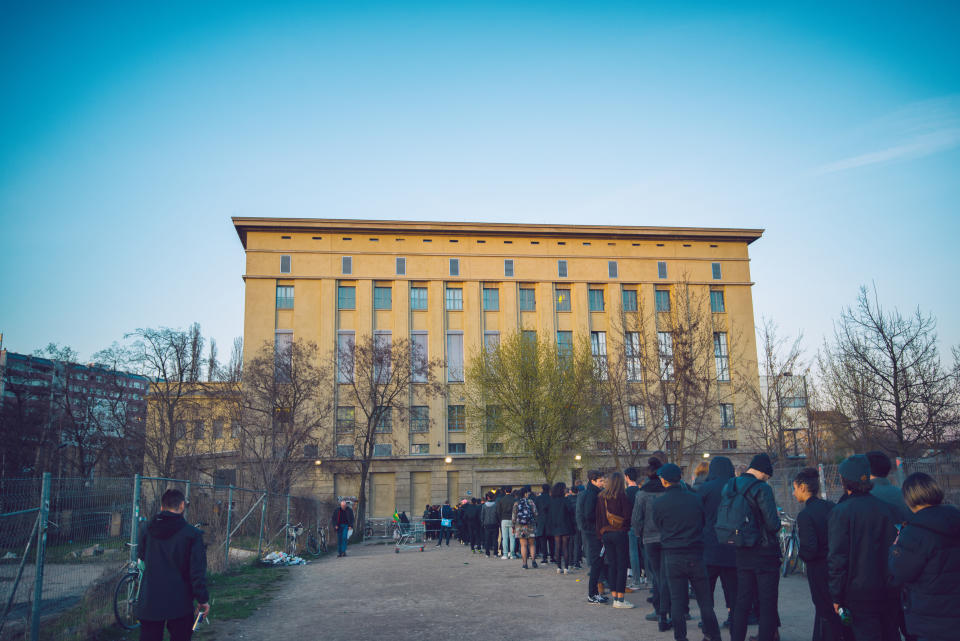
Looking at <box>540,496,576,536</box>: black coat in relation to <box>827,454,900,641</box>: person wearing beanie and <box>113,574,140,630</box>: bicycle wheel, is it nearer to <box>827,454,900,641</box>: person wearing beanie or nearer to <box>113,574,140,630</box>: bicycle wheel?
<box>113,574,140,630</box>: bicycle wheel

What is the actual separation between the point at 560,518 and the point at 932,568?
10470 mm

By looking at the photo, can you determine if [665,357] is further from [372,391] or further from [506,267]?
[506,267]

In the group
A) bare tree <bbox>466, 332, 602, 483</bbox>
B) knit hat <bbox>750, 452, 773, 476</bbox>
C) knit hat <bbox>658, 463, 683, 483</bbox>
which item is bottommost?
knit hat <bbox>658, 463, 683, 483</bbox>

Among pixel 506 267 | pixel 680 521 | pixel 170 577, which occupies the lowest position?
pixel 170 577

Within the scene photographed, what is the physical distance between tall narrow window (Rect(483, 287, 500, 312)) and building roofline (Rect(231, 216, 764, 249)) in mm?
4629

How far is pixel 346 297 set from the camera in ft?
172

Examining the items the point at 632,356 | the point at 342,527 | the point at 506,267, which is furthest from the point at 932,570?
the point at 506,267

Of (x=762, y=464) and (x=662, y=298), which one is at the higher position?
(x=662, y=298)

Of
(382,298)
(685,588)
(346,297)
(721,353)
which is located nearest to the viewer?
(685,588)

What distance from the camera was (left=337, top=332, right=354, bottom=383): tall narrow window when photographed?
41.6m

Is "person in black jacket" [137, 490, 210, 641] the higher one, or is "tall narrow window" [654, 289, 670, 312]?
"tall narrow window" [654, 289, 670, 312]

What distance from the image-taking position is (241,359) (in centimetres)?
4684

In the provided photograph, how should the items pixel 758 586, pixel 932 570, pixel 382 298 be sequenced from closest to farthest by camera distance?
pixel 932 570 < pixel 758 586 < pixel 382 298

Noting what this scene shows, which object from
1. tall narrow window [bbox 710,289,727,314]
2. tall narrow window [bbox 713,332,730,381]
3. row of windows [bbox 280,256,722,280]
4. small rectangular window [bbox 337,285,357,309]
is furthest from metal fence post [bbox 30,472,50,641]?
tall narrow window [bbox 710,289,727,314]
